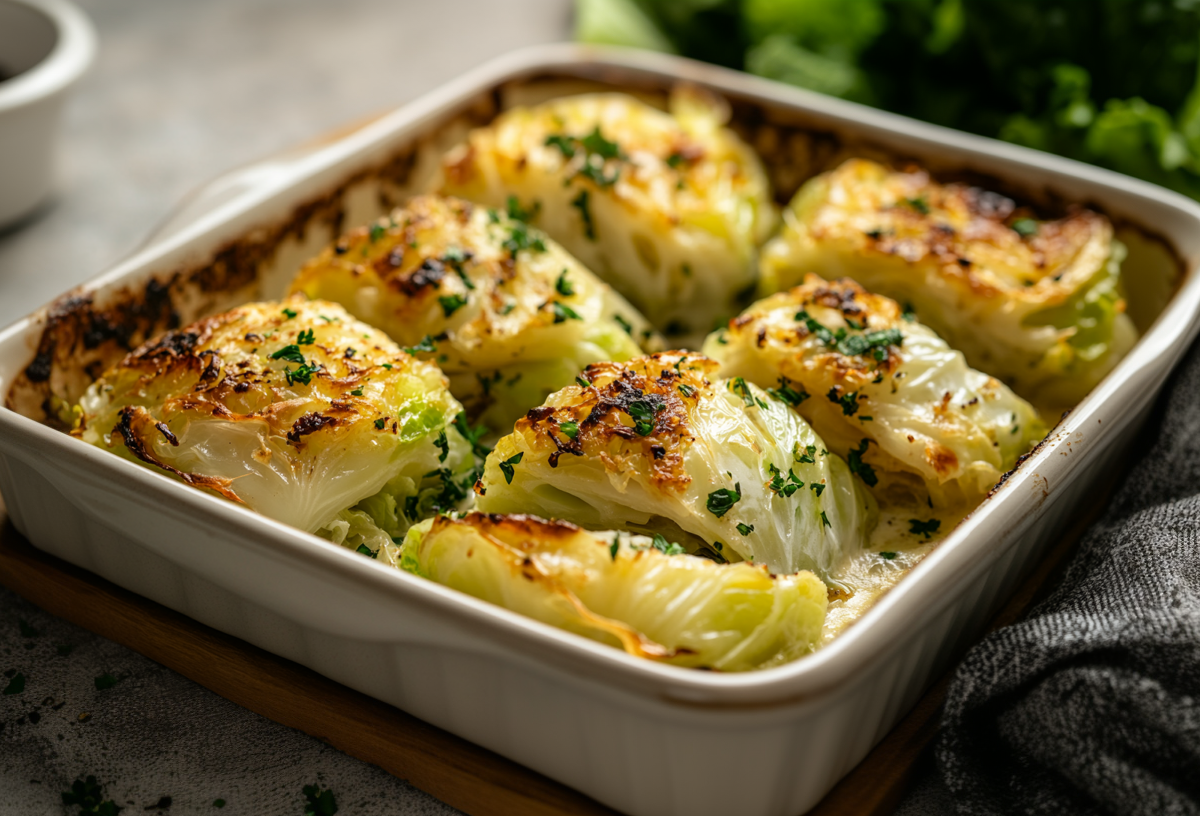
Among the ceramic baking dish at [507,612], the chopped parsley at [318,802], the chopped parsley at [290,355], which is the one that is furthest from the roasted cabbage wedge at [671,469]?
the chopped parsley at [318,802]

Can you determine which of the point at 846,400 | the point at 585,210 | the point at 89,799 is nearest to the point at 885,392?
the point at 846,400

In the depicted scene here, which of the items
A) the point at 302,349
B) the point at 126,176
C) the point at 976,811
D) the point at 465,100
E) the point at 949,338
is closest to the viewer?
the point at 976,811

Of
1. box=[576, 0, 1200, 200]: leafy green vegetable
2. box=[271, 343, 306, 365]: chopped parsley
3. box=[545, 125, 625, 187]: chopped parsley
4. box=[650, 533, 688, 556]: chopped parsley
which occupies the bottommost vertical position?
box=[650, 533, 688, 556]: chopped parsley

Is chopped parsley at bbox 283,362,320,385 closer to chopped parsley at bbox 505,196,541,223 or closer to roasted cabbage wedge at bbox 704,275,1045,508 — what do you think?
roasted cabbage wedge at bbox 704,275,1045,508

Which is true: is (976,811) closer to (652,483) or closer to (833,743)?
(833,743)

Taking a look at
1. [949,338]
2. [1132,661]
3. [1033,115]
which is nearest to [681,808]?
[1132,661]

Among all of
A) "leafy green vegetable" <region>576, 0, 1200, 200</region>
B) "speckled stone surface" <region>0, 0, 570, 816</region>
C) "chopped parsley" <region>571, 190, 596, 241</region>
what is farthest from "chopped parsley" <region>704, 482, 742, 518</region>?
"leafy green vegetable" <region>576, 0, 1200, 200</region>

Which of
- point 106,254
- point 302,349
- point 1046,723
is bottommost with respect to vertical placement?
point 106,254
